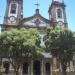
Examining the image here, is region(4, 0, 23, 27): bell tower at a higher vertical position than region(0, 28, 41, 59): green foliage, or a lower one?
higher

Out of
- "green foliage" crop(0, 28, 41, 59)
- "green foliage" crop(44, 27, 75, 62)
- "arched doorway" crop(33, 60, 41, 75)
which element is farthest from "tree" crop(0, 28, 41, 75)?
"arched doorway" crop(33, 60, 41, 75)

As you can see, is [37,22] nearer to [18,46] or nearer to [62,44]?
[62,44]

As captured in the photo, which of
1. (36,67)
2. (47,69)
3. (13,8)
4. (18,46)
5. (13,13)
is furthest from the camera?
(13,8)

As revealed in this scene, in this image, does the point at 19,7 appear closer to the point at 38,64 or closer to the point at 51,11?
the point at 51,11

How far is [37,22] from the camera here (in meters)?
36.5

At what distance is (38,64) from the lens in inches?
1325

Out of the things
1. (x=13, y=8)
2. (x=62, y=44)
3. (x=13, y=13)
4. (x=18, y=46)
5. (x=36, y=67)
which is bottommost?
(x=36, y=67)

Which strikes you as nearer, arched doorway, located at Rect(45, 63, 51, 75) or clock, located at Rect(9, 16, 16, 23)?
arched doorway, located at Rect(45, 63, 51, 75)

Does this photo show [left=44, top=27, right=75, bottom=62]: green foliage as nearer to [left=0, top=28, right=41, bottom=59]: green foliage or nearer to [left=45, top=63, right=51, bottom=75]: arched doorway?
[left=0, top=28, right=41, bottom=59]: green foliage

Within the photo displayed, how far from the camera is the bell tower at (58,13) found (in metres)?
37.5

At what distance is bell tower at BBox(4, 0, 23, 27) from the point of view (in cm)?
3575

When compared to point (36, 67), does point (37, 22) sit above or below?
above

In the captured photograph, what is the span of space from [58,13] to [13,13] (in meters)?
9.21

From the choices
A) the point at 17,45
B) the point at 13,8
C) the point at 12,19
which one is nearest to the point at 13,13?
the point at 13,8
